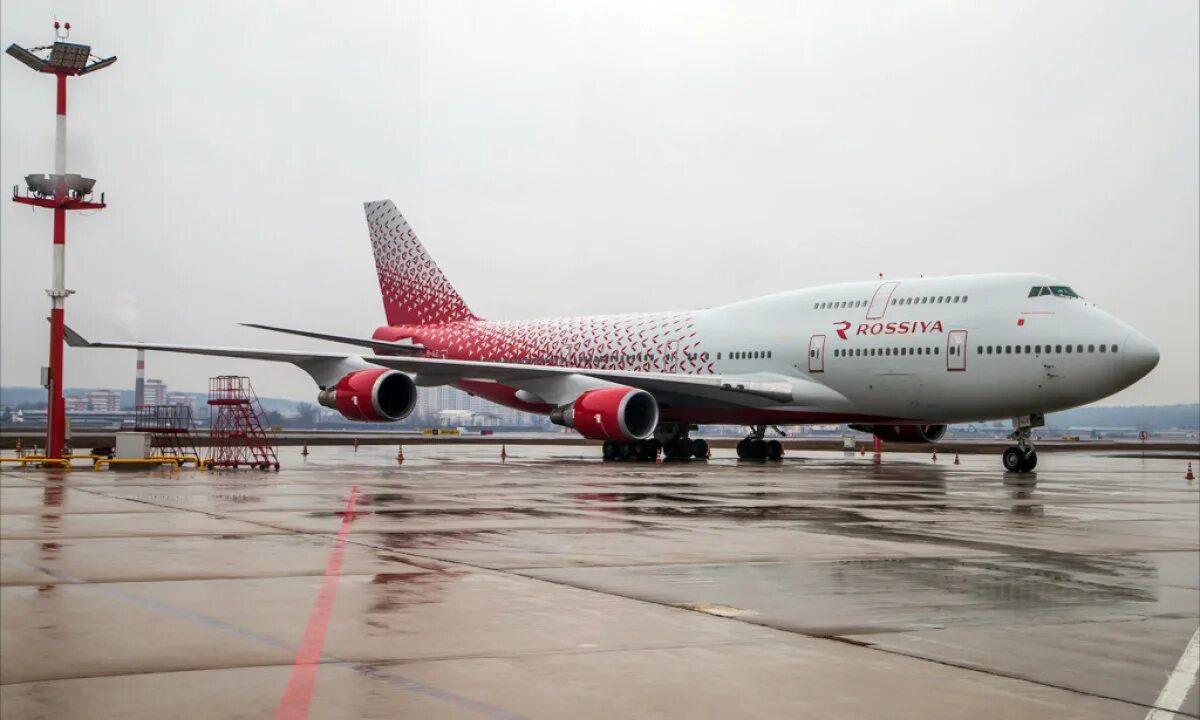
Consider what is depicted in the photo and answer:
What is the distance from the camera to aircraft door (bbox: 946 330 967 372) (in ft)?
87.7

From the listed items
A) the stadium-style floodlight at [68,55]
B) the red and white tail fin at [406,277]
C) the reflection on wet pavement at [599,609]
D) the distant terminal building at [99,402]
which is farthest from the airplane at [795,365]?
the distant terminal building at [99,402]

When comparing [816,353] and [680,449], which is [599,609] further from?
[680,449]

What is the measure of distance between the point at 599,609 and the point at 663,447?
2703 centimetres

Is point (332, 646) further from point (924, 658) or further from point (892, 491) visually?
point (892, 491)

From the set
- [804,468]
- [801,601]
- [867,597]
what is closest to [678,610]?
[801,601]

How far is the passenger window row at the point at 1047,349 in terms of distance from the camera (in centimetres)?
2508

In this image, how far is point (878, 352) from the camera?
28250mm

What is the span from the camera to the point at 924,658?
574cm

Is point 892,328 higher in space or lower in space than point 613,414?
higher

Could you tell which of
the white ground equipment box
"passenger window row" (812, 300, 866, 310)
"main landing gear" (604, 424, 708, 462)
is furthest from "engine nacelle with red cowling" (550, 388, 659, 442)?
the white ground equipment box

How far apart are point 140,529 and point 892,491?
38.7 ft

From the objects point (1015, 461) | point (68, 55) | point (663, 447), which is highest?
point (68, 55)

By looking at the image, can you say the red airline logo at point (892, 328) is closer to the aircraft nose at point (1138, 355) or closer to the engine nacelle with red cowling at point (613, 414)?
the aircraft nose at point (1138, 355)

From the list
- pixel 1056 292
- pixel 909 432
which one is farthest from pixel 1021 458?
pixel 909 432
